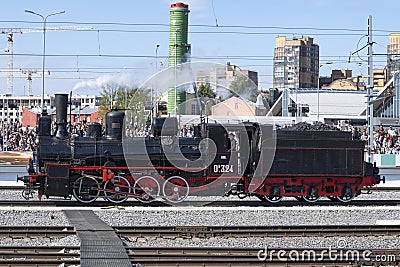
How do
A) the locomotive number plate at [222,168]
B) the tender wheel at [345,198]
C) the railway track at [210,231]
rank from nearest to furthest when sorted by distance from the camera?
the railway track at [210,231], the locomotive number plate at [222,168], the tender wheel at [345,198]

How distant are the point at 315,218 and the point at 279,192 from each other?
3008mm

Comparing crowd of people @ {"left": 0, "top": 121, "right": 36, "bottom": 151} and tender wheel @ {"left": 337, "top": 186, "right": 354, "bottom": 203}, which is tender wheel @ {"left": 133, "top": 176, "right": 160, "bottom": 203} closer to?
tender wheel @ {"left": 337, "top": 186, "right": 354, "bottom": 203}

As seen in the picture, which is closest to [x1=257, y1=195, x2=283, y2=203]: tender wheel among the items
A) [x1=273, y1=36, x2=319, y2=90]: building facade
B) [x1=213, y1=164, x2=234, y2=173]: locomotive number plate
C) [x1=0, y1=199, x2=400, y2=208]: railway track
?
[x1=0, y1=199, x2=400, y2=208]: railway track

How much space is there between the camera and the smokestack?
21172mm

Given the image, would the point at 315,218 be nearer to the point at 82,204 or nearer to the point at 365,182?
the point at 365,182

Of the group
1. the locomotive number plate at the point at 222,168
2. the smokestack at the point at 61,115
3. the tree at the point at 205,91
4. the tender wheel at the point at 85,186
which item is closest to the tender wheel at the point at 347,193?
the locomotive number plate at the point at 222,168

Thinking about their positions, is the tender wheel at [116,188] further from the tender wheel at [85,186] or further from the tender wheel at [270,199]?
the tender wheel at [270,199]

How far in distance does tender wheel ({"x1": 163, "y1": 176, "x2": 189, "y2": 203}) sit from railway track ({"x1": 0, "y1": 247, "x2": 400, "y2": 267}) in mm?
7934

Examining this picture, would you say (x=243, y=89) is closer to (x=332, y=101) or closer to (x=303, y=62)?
(x=332, y=101)

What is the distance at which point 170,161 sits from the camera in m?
21.2

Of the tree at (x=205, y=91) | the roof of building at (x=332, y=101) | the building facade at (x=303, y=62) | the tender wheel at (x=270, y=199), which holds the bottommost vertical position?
the tender wheel at (x=270, y=199)

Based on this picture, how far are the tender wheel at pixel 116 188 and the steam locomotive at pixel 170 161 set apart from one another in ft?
0.10

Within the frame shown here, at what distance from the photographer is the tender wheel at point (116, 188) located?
21031 millimetres

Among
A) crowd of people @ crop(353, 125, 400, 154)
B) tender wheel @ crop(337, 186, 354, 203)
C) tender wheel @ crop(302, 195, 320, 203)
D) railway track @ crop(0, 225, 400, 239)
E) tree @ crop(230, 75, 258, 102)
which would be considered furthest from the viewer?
crowd of people @ crop(353, 125, 400, 154)
